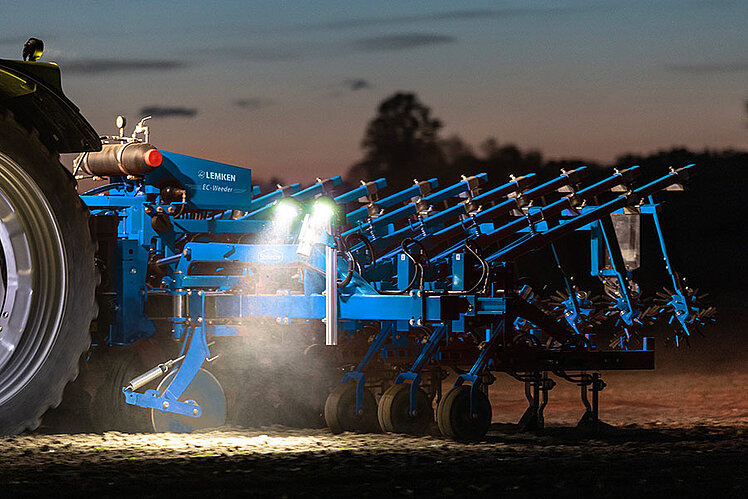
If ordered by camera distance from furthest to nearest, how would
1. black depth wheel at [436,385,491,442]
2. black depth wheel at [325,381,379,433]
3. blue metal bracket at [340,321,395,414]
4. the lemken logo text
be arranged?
the lemken logo text, blue metal bracket at [340,321,395,414], black depth wheel at [325,381,379,433], black depth wheel at [436,385,491,442]

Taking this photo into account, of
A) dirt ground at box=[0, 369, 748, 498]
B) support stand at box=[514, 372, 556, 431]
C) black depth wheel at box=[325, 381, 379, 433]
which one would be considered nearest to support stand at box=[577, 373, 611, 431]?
dirt ground at box=[0, 369, 748, 498]

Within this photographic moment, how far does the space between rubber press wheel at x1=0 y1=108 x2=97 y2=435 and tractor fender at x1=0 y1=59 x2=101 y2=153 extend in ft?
0.61

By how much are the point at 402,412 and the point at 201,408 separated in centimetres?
143

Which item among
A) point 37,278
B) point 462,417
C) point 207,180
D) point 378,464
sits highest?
point 207,180

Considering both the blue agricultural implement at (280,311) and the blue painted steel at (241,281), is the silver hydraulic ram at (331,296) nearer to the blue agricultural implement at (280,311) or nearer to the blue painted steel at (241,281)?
the blue agricultural implement at (280,311)

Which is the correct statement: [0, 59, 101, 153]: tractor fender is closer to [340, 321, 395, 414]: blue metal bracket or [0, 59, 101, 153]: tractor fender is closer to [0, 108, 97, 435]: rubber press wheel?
[0, 108, 97, 435]: rubber press wheel

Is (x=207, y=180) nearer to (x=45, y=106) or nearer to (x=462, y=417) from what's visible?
(x=462, y=417)

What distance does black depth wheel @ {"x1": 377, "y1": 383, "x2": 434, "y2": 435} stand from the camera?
9414mm

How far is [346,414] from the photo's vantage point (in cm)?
953

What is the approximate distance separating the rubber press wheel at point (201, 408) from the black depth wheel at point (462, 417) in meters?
1.52

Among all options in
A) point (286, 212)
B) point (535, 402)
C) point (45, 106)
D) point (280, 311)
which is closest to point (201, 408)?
point (280, 311)

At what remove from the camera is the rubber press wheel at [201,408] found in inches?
348

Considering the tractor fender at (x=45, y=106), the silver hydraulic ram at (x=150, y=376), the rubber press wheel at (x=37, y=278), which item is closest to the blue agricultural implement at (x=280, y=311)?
the silver hydraulic ram at (x=150, y=376)

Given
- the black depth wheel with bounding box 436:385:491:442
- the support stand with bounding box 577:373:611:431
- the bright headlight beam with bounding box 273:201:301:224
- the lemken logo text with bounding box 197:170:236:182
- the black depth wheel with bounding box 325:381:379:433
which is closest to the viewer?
the black depth wheel with bounding box 436:385:491:442
